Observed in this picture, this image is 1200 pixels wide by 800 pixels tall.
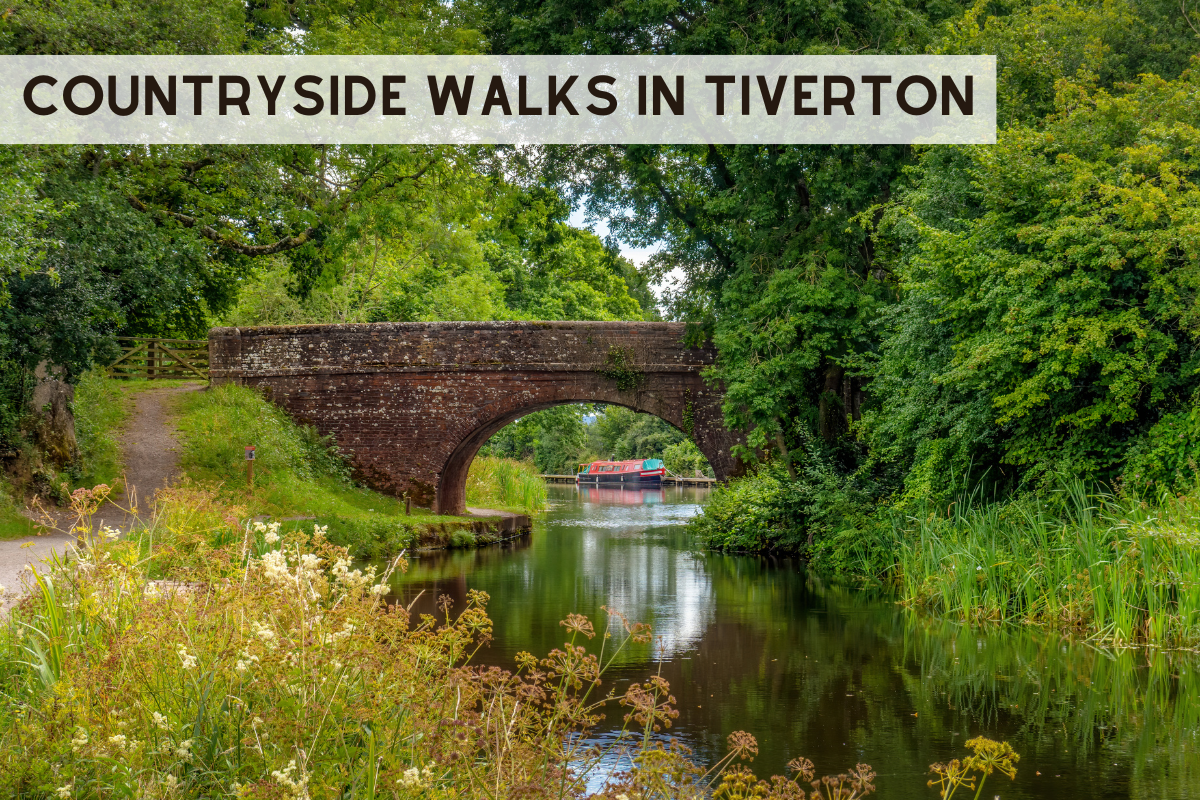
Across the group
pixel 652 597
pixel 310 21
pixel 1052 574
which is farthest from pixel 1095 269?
pixel 310 21

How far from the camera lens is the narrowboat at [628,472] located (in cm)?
4600

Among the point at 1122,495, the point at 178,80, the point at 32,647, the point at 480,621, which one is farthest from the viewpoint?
the point at 178,80

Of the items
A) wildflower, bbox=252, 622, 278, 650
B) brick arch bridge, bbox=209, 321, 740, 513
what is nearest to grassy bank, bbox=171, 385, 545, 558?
brick arch bridge, bbox=209, 321, 740, 513

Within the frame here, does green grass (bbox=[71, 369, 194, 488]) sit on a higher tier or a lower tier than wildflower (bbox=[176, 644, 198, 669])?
higher

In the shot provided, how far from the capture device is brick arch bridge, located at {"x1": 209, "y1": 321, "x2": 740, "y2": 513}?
18.2 metres

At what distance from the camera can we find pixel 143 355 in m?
21.8

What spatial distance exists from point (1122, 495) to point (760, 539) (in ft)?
24.5

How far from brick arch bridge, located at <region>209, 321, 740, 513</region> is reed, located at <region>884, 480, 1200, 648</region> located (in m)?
6.69

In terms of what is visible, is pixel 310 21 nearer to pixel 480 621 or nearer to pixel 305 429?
pixel 305 429

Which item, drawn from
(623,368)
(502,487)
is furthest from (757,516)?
(502,487)

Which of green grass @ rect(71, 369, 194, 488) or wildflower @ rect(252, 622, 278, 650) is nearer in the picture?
wildflower @ rect(252, 622, 278, 650)

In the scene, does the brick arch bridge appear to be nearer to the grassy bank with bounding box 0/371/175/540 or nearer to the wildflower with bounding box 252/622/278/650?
the grassy bank with bounding box 0/371/175/540

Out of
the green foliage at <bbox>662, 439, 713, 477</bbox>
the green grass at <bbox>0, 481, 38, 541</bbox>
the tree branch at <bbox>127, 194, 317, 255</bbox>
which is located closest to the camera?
the green grass at <bbox>0, 481, 38, 541</bbox>

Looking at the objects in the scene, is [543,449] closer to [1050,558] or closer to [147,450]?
[147,450]
